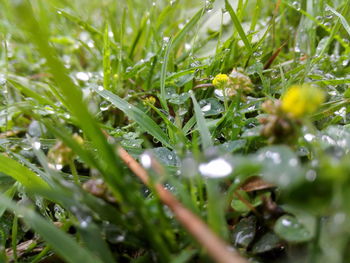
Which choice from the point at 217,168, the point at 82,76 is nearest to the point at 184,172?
the point at 217,168

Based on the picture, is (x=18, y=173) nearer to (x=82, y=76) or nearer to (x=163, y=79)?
(x=163, y=79)

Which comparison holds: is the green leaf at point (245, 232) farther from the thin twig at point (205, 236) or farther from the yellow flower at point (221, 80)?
the yellow flower at point (221, 80)

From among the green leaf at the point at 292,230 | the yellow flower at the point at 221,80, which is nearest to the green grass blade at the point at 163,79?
the yellow flower at the point at 221,80

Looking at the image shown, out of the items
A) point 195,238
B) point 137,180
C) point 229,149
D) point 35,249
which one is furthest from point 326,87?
point 35,249

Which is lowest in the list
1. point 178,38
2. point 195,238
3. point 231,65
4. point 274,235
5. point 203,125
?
point 274,235

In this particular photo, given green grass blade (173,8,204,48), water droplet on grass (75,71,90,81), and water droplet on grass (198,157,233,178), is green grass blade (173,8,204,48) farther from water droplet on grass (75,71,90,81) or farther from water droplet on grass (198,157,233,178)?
water droplet on grass (198,157,233,178)

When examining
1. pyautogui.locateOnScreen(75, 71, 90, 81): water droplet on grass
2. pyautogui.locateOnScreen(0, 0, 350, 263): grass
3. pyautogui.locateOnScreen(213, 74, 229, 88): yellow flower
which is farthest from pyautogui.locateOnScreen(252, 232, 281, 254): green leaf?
pyautogui.locateOnScreen(75, 71, 90, 81): water droplet on grass

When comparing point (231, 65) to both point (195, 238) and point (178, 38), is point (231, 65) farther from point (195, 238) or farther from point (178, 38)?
point (195, 238)

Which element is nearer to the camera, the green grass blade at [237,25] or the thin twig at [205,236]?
the thin twig at [205,236]
